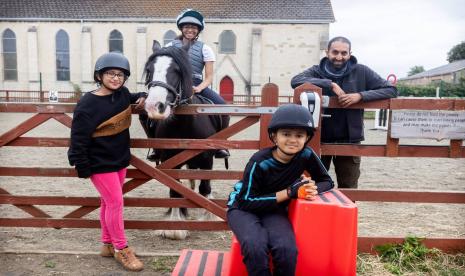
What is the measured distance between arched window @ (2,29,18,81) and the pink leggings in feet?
138

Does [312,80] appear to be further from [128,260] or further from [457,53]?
[457,53]

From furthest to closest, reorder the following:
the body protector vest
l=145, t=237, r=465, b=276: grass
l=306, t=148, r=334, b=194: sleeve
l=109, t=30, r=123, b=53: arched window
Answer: l=109, t=30, r=123, b=53: arched window, the body protector vest, l=145, t=237, r=465, b=276: grass, l=306, t=148, r=334, b=194: sleeve

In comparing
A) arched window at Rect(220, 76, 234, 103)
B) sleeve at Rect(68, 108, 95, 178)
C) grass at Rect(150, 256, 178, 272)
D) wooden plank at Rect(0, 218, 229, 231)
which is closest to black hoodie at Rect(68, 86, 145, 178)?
sleeve at Rect(68, 108, 95, 178)

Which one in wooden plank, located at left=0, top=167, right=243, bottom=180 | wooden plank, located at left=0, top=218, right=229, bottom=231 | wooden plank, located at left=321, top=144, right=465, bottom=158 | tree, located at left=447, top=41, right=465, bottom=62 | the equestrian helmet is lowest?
wooden plank, located at left=0, top=218, right=229, bottom=231

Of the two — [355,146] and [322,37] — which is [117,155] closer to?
[355,146]

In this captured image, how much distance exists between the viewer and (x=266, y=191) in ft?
9.48

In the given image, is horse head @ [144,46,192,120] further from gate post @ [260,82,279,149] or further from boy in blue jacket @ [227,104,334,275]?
boy in blue jacket @ [227,104,334,275]

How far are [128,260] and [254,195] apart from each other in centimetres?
174

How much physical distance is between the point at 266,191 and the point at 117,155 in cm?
153

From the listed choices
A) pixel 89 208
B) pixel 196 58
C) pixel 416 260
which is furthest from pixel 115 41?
pixel 416 260

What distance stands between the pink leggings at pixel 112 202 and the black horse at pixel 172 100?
670 mm

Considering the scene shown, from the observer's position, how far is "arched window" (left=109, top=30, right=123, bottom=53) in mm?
39500

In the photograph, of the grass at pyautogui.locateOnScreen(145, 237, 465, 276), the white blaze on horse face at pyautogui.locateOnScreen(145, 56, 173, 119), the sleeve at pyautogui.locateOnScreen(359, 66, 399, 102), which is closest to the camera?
the white blaze on horse face at pyautogui.locateOnScreen(145, 56, 173, 119)

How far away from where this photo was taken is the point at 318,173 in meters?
3.00
